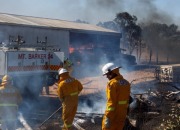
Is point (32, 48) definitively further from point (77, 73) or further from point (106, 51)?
point (106, 51)

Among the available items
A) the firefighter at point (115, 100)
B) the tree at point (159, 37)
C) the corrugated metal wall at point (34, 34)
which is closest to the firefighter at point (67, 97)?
the firefighter at point (115, 100)

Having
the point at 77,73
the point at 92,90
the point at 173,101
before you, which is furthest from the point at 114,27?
the point at 173,101

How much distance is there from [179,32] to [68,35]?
1040 inches

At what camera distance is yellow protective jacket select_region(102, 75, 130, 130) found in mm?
5230

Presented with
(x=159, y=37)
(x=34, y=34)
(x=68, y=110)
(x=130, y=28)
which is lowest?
(x=68, y=110)

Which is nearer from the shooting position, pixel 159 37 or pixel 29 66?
pixel 29 66

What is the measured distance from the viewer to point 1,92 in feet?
23.0

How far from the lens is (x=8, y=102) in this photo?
711cm

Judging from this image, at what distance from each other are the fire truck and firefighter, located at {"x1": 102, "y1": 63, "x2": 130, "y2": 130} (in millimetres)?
6518

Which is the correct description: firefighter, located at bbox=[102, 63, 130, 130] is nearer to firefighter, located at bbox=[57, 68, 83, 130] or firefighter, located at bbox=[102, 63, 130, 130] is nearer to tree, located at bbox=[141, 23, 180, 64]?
firefighter, located at bbox=[57, 68, 83, 130]

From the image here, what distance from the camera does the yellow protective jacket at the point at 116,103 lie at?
523cm

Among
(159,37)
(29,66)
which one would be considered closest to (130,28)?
(159,37)

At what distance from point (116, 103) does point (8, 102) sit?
2.88 m

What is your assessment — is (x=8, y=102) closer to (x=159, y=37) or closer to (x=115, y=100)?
(x=115, y=100)
